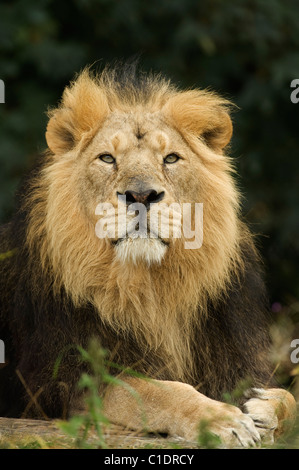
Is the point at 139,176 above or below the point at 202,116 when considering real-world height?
below

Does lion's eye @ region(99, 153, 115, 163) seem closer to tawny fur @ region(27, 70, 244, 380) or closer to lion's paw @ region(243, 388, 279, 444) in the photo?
tawny fur @ region(27, 70, 244, 380)

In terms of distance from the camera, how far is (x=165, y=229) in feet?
13.8

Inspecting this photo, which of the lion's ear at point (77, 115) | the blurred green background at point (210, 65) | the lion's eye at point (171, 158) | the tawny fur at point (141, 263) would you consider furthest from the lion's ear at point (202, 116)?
the blurred green background at point (210, 65)

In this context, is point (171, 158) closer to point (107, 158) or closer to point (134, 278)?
point (107, 158)

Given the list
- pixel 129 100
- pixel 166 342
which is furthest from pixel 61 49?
pixel 166 342

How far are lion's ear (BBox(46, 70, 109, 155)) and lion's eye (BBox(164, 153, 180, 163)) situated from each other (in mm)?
393

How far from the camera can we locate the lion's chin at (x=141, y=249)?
418 cm

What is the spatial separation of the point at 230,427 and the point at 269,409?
0.52m

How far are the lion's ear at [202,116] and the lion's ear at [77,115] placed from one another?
0.34 meters

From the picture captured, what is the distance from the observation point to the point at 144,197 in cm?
414

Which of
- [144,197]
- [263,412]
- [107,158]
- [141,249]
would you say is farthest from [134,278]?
[263,412]

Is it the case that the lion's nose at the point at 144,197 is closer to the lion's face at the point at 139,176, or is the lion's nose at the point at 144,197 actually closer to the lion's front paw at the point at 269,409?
the lion's face at the point at 139,176

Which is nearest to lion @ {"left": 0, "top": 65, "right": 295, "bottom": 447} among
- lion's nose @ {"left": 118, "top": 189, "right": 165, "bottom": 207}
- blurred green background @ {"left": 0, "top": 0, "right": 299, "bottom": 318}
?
lion's nose @ {"left": 118, "top": 189, "right": 165, "bottom": 207}

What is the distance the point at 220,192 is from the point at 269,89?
15.9 ft
